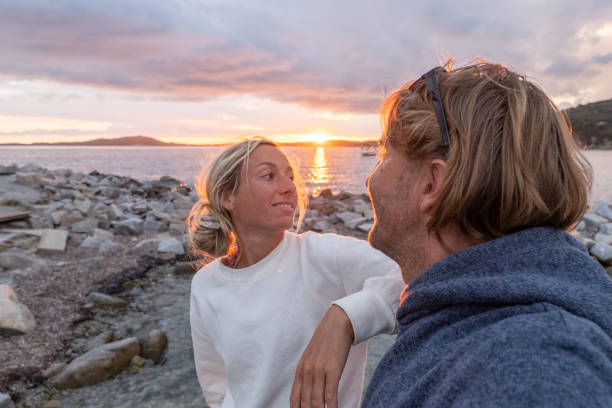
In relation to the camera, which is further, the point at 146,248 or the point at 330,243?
the point at 146,248

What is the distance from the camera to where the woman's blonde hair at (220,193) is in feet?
7.82

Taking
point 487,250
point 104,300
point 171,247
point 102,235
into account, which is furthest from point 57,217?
point 487,250

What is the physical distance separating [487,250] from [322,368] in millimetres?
761

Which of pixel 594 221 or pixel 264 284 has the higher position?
pixel 264 284

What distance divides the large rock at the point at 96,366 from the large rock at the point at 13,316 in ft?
3.27

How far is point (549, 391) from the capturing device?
0.65 m

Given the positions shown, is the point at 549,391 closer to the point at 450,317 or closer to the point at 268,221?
the point at 450,317

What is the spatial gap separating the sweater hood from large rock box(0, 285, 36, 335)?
485cm

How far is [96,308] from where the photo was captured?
5285 mm

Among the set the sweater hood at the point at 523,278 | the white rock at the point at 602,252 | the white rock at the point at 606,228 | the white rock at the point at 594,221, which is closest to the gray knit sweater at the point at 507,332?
the sweater hood at the point at 523,278

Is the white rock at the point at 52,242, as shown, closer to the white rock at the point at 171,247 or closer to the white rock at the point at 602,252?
the white rock at the point at 171,247

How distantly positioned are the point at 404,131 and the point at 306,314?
1.18 metres

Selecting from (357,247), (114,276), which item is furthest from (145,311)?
(357,247)

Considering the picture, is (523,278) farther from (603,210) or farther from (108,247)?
(603,210)
